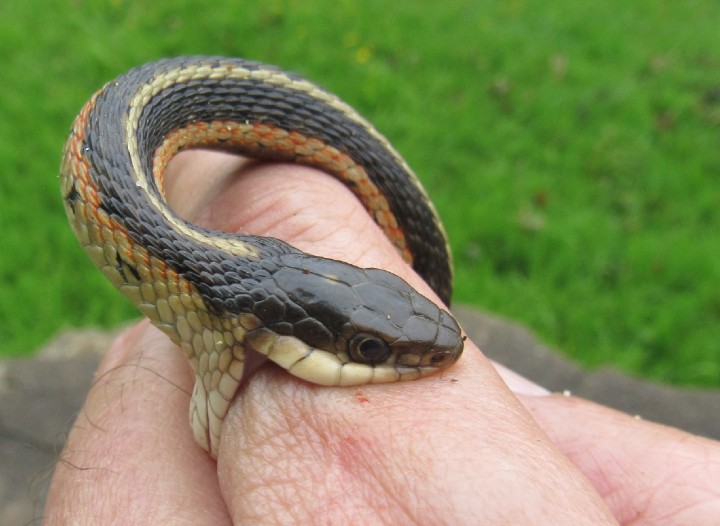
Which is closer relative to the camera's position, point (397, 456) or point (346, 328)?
point (397, 456)

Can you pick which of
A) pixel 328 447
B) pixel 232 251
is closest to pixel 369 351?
pixel 328 447

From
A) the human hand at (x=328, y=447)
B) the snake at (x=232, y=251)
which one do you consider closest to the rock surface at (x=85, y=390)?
the human hand at (x=328, y=447)

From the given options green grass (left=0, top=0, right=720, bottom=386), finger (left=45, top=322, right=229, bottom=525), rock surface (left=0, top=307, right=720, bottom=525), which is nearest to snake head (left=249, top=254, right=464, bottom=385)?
finger (left=45, top=322, right=229, bottom=525)

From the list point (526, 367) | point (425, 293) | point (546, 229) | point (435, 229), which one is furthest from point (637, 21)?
point (425, 293)

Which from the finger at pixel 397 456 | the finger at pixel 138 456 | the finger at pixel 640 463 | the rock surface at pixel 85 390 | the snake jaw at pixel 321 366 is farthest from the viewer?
the rock surface at pixel 85 390

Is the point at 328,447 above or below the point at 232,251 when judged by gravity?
below

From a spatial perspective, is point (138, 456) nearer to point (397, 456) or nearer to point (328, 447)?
point (328, 447)

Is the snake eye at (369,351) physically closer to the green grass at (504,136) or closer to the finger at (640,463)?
the finger at (640,463)
